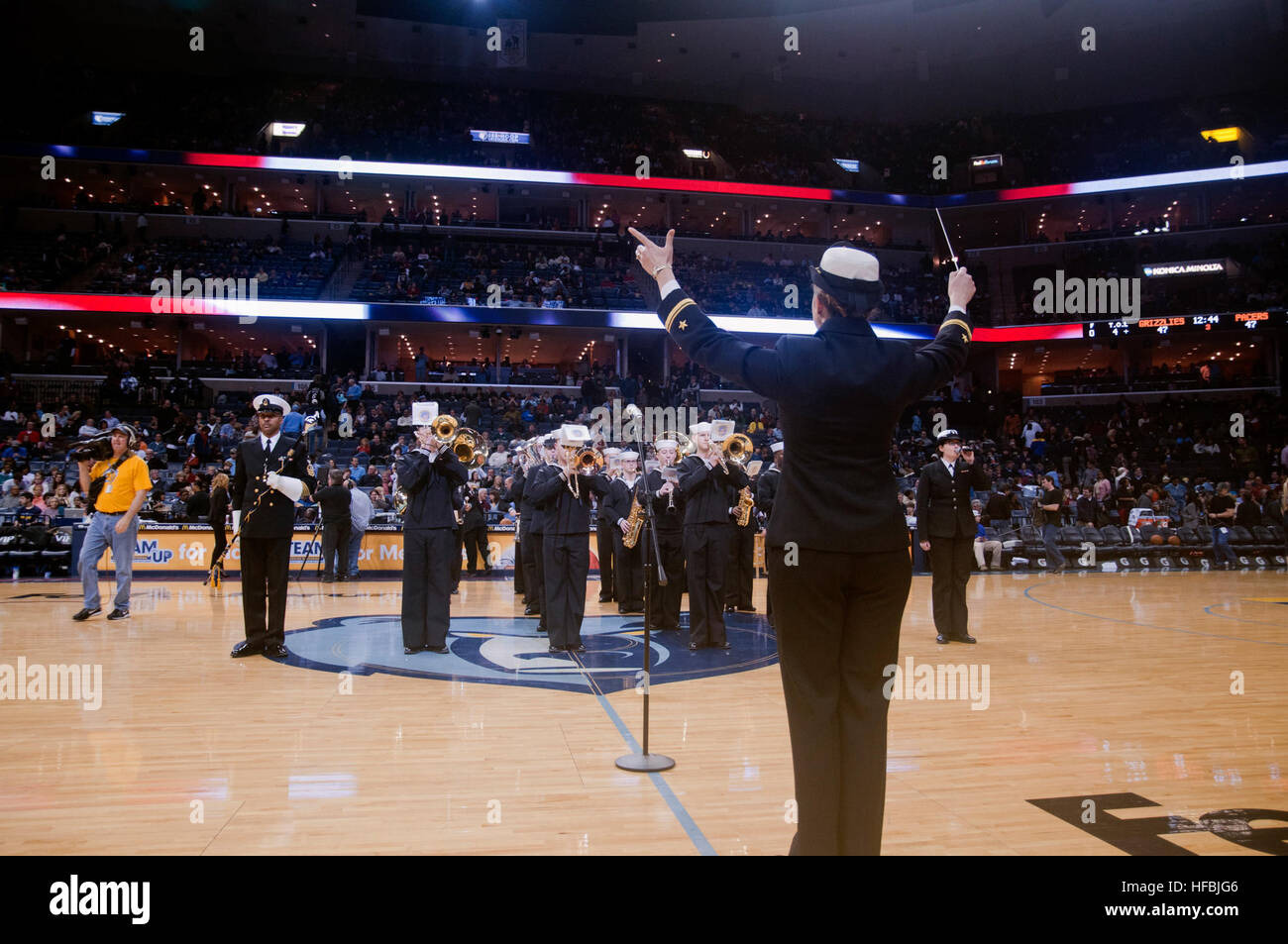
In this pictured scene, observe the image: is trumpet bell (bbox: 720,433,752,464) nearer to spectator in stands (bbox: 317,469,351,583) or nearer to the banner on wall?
the banner on wall

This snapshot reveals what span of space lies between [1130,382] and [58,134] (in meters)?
44.4

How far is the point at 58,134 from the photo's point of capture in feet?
105

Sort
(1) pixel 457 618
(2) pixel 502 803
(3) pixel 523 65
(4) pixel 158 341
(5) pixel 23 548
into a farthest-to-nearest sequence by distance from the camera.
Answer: (3) pixel 523 65 → (4) pixel 158 341 → (5) pixel 23 548 → (1) pixel 457 618 → (2) pixel 502 803

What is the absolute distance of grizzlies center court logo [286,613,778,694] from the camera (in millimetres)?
6750

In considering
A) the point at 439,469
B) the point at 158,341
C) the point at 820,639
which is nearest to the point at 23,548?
the point at 439,469

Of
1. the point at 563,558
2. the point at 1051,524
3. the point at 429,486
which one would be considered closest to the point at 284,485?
the point at 429,486

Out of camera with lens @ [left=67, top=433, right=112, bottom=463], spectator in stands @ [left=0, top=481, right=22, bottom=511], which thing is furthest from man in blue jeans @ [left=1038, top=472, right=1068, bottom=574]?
spectator in stands @ [left=0, top=481, right=22, bottom=511]

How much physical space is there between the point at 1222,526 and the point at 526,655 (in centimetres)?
1996

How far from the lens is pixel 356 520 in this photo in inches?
598

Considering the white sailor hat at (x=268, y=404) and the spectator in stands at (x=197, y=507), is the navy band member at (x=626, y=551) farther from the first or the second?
the spectator in stands at (x=197, y=507)

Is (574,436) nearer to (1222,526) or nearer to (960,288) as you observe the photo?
(960,288)

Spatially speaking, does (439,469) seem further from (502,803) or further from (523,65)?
(523,65)

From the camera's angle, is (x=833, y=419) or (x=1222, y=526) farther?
(x=1222, y=526)
